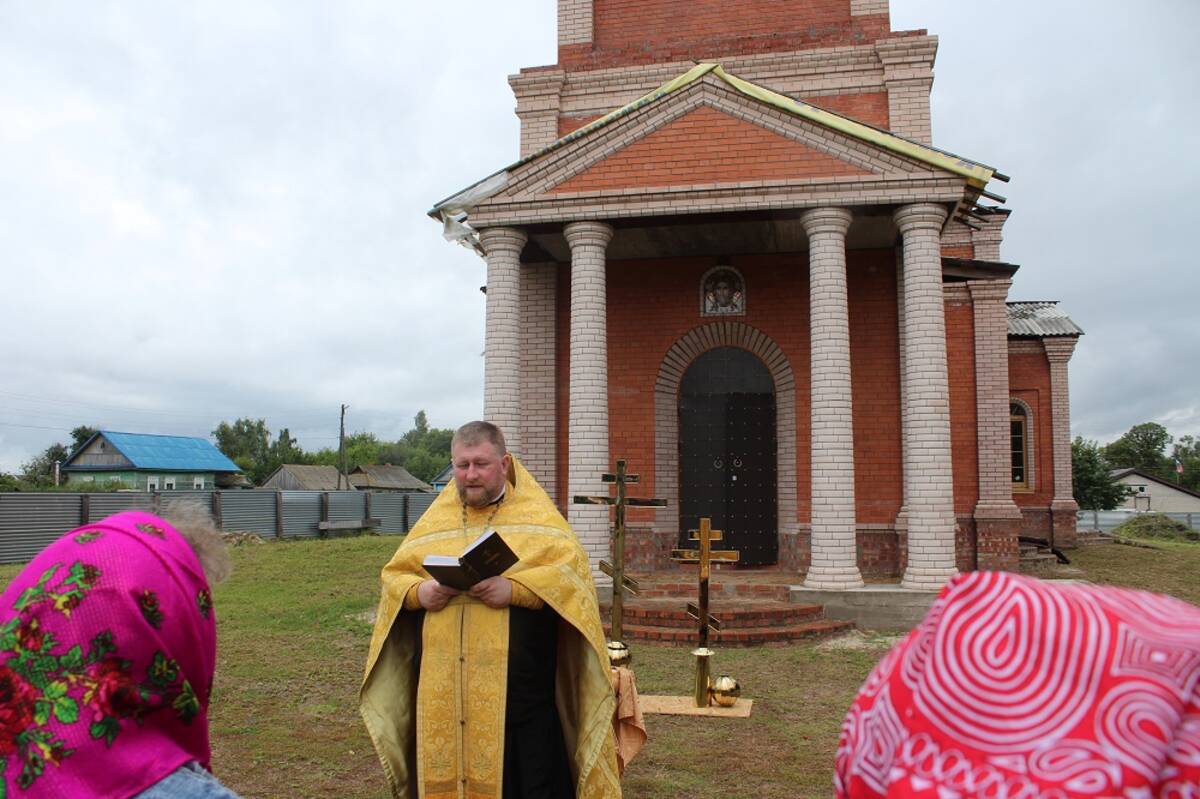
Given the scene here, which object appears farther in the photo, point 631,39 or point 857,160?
point 631,39

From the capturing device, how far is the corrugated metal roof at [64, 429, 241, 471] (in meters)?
44.3

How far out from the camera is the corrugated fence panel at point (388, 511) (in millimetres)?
27641

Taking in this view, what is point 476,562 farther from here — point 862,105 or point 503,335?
point 862,105

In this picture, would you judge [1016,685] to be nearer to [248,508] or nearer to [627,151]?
[627,151]

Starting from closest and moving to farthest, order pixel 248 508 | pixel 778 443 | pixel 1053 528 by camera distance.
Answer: pixel 778 443 → pixel 1053 528 → pixel 248 508

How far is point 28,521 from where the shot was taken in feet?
60.6

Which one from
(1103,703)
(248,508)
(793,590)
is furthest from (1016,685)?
(248,508)

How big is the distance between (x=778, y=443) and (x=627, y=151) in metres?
4.66

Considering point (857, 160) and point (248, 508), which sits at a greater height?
point (857, 160)

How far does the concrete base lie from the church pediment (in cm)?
454

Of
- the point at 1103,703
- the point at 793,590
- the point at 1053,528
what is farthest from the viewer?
the point at 1053,528

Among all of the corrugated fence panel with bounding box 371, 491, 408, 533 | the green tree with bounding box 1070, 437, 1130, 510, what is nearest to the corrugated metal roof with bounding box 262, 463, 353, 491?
the corrugated fence panel with bounding box 371, 491, 408, 533

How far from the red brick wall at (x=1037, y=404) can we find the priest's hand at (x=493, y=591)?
674 inches

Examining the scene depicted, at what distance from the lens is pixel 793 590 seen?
34.5ft
